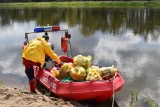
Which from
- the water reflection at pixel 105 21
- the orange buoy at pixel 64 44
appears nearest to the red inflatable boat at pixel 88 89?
the orange buoy at pixel 64 44

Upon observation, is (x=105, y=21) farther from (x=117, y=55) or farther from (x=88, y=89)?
(x=88, y=89)

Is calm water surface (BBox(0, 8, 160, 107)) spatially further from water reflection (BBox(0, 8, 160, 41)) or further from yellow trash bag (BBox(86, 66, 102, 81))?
yellow trash bag (BBox(86, 66, 102, 81))

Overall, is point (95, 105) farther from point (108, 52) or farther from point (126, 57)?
point (108, 52)

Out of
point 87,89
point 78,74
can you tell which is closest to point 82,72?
point 78,74

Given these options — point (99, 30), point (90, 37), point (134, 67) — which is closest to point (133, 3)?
point (99, 30)

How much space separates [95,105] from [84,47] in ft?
29.1

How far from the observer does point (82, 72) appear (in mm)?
8961

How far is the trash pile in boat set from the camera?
8.95 meters

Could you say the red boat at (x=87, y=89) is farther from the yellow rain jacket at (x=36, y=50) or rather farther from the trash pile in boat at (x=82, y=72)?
the yellow rain jacket at (x=36, y=50)

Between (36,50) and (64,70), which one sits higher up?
(36,50)

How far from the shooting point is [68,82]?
8688mm

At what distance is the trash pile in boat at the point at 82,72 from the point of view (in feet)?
29.3

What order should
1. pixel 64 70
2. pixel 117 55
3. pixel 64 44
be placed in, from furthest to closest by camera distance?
pixel 117 55, pixel 64 44, pixel 64 70

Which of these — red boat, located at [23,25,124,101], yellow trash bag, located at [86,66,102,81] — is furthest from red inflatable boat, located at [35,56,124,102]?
yellow trash bag, located at [86,66,102,81]
